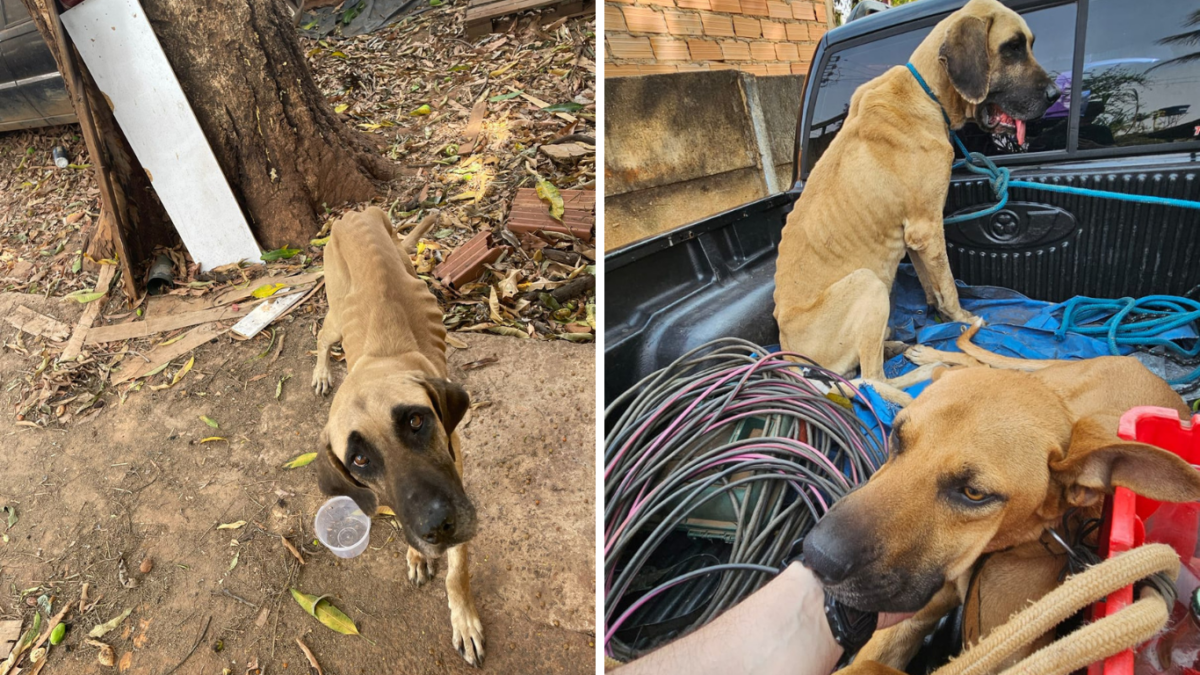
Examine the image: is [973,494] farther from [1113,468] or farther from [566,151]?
[566,151]

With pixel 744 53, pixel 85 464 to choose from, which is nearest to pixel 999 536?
pixel 744 53

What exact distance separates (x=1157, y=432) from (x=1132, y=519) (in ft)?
0.73

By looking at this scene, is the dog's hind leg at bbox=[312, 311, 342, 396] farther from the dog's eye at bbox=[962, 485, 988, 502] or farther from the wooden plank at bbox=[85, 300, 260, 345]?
the dog's eye at bbox=[962, 485, 988, 502]

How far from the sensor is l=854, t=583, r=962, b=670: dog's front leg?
59.5 inches

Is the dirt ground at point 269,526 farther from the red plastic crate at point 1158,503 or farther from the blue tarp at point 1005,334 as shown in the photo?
the red plastic crate at point 1158,503

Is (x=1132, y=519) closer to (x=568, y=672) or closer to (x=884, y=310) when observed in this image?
(x=884, y=310)

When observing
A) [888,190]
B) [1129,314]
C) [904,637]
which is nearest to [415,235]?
[888,190]

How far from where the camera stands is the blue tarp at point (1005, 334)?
1.50m

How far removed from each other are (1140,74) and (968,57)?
57cm

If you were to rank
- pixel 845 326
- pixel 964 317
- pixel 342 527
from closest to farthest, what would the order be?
pixel 964 317 → pixel 845 326 → pixel 342 527

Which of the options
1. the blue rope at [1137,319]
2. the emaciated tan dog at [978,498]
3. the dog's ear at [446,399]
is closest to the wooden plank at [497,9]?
the dog's ear at [446,399]

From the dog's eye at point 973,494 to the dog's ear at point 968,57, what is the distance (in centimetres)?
118

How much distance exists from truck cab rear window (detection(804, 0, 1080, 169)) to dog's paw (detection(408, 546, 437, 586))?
2.35 m

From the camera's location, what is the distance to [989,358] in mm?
1623
